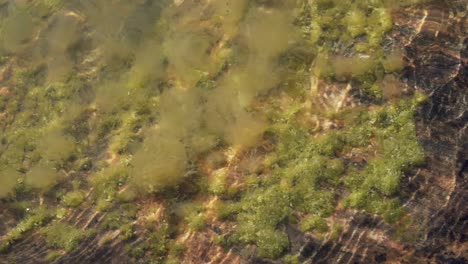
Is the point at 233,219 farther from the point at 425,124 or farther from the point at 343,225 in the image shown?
the point at 425,124

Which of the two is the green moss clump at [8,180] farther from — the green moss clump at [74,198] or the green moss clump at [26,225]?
the green moss clump at [74,198]

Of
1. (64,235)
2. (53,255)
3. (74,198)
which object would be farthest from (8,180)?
(53,255)

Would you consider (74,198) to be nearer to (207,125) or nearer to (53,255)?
(53,255)

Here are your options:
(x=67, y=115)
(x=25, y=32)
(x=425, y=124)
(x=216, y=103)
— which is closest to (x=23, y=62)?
→ (x=25, y=32)

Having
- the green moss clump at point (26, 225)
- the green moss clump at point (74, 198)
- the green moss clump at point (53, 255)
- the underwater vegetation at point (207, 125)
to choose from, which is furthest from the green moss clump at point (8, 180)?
the green moss clump at point (53, 255)

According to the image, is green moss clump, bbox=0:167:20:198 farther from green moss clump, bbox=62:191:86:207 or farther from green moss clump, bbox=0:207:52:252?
green moss clump, bbox=62:191:86:207

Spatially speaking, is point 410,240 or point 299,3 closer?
point 410,240

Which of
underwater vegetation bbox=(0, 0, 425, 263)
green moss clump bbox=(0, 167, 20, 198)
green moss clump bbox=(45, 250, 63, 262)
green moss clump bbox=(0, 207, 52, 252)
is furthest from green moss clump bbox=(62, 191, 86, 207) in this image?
green moss clump bbox=(0, 167, 20, 198)

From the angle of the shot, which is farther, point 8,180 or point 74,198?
point 8,180
